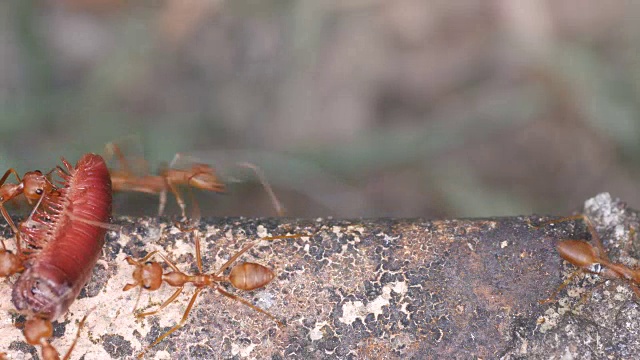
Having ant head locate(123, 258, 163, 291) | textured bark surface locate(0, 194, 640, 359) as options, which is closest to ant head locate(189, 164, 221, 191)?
textured bark surface locate(0, 194, 640, 359)

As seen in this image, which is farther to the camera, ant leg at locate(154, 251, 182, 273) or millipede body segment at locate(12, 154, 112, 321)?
ant leg at locate(154, 251, 182, 273)

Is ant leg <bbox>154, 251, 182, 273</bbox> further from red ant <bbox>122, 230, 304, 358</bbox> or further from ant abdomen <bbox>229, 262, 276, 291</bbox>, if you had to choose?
ant abdomen <bbox>229, 262, 276, 291</bbox>

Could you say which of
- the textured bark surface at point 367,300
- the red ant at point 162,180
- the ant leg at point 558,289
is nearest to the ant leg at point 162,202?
the red ant at point 162,180

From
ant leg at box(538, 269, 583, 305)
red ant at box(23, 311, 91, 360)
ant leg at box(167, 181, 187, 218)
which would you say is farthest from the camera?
ant leg at box(167, 181, 187, 218)

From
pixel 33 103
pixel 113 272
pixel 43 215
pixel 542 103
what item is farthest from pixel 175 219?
pixel 542 103

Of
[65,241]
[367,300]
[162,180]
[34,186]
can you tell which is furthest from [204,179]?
[367,300]

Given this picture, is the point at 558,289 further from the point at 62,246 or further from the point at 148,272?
the point at 62,246

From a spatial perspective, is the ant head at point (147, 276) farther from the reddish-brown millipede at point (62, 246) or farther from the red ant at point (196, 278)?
the reddish-brown millipede at point (62, 246)
